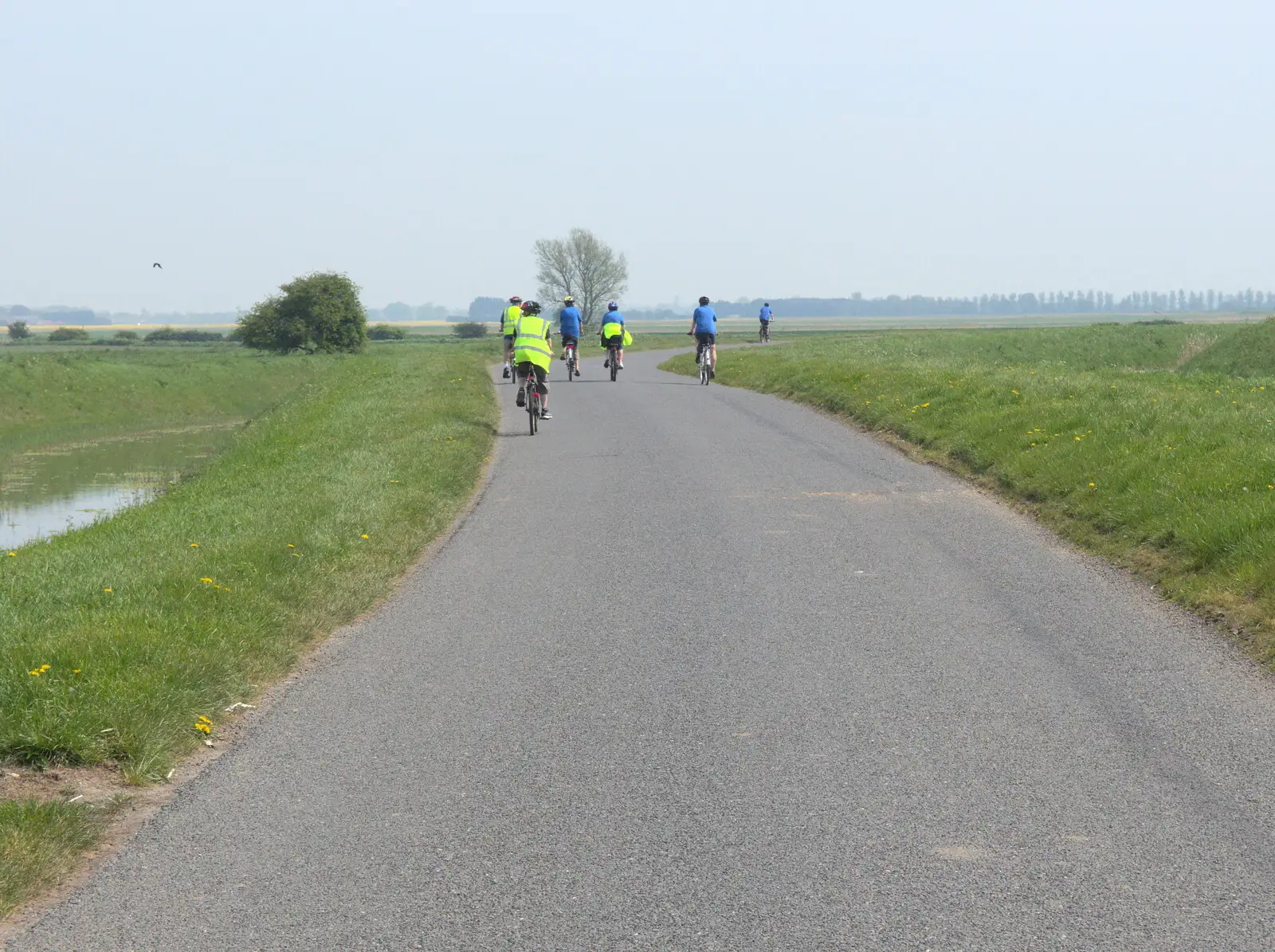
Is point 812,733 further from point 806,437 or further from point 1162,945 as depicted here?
point 806,437

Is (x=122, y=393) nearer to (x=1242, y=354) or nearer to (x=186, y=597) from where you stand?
(x=1242, y=354)

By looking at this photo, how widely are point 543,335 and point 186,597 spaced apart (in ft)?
36.5

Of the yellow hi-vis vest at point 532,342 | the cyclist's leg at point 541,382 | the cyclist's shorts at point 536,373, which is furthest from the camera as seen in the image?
the cyclist's leg at point 541,382

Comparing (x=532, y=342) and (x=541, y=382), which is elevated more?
(x=532, y=342)

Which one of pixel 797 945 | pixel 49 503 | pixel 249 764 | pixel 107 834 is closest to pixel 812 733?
pixel 797 945

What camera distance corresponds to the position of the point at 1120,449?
13195 millimetres

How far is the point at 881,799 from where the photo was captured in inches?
208

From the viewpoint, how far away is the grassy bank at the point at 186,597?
232 inches

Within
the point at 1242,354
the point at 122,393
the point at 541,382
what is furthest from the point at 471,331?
the point at 541,382

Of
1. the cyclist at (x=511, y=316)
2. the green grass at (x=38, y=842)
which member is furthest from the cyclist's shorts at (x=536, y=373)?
the green grass at (x=38, y=842)

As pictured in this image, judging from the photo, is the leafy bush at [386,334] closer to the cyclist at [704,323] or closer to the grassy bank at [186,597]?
the cyclist at [704,323]

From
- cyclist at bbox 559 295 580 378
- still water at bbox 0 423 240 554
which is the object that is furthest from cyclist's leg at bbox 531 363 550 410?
cyclist at bbox 559 295 580 378

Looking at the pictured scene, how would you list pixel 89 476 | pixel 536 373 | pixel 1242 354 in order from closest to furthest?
pixel 536 373
pixel 89 476
pixel 1242 354

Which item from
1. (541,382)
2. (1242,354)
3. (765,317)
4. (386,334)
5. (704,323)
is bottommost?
(386,334)
